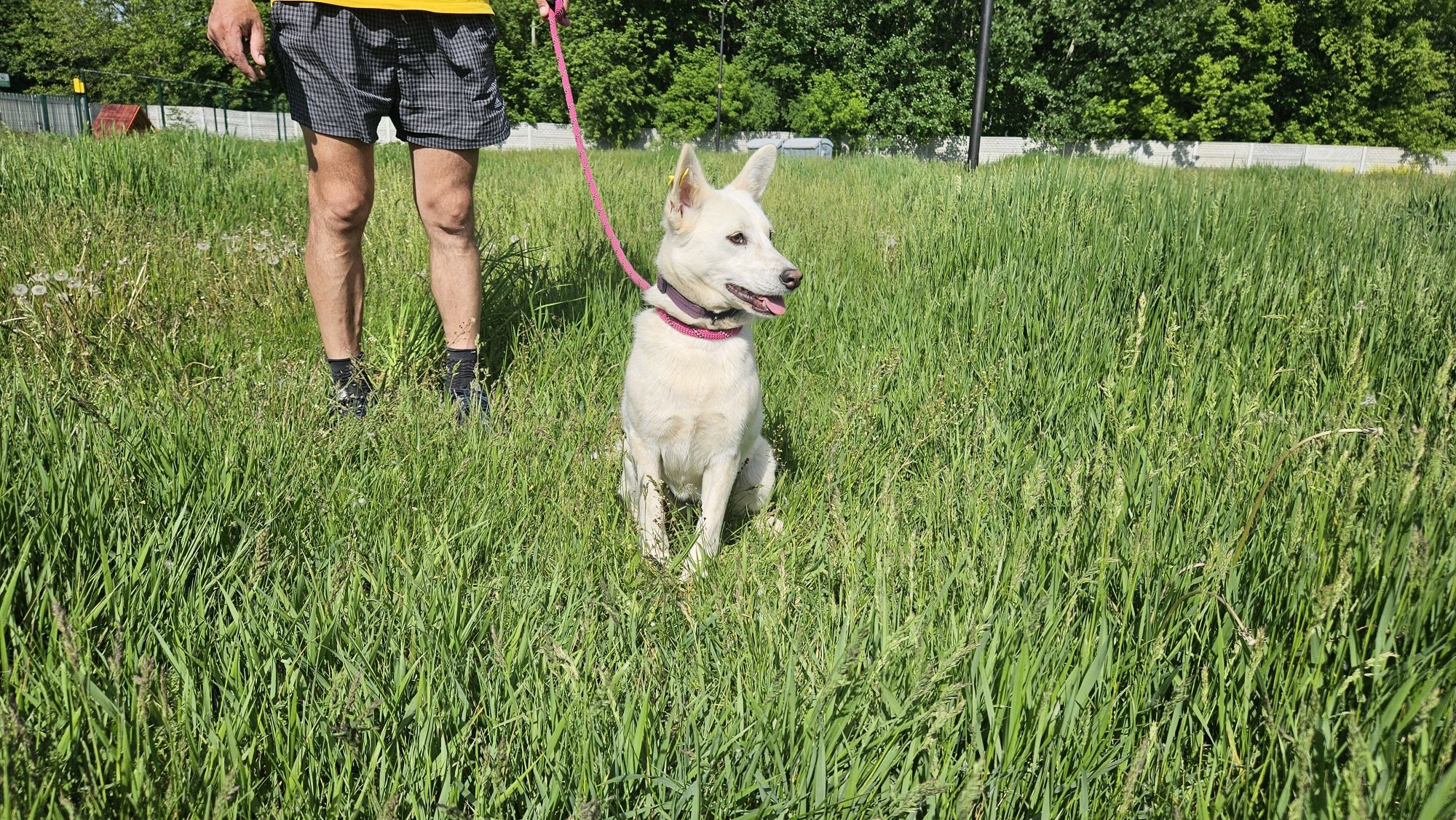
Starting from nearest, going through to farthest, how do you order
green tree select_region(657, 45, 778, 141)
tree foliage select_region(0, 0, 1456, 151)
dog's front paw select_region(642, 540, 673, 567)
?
1. dog's front paw select_region(642, 540, 673, 567)
2. tree foliage select_region(0, 0, 1456, 151)
3. green tree select_region(657, 45, 778, 141)

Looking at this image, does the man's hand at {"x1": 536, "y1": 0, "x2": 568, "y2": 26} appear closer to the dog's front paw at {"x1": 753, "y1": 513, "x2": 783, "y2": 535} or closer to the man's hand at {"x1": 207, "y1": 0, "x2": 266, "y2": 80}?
the man's hand at {"x1": 207, "y1": 0, "x2": 266, "y2": 80}

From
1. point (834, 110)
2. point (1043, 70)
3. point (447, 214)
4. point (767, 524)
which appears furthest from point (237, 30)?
point (1043, 70)

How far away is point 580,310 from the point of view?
3.90 m

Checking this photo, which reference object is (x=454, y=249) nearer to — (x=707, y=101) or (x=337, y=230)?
(x=337, y=230)

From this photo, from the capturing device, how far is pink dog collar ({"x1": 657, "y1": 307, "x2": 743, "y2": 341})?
2.50 m

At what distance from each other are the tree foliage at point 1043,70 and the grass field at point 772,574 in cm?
3440

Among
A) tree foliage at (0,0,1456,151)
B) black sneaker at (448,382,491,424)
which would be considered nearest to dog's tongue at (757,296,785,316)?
black sneaker at (448,382,491,424)

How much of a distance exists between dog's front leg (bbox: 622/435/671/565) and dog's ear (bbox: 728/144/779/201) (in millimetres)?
1134

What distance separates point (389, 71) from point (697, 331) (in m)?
1.56

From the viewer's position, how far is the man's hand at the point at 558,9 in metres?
3.17

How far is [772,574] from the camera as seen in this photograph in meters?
2.04

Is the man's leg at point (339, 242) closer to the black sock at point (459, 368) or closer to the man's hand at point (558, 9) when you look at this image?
the black sock at point (459, 368)

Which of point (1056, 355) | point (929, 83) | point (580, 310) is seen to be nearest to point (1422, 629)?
point (1056, 355)

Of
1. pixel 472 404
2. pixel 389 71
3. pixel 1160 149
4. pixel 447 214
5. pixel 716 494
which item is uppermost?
pixel 1160 149
